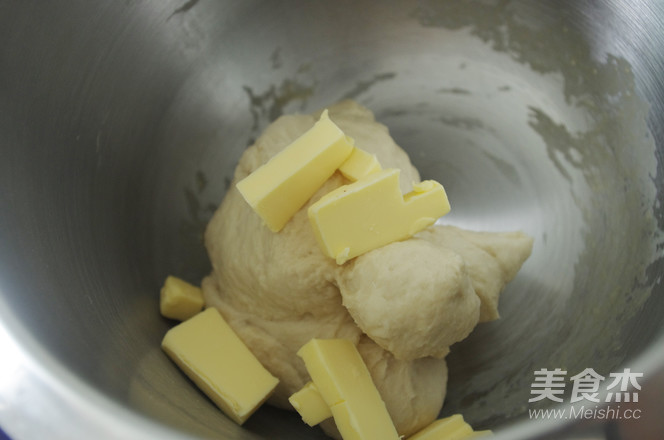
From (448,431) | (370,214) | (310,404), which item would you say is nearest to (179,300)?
(310,404)

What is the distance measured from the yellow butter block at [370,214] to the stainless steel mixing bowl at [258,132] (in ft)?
1.37

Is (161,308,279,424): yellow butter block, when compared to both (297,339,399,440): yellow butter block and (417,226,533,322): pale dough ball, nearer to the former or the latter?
(297,339,399,440): yellow butter block

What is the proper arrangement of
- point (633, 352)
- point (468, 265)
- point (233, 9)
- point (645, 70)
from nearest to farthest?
point (633, 352) < point (468, 265) < point (645, 70) < point (233, 9)

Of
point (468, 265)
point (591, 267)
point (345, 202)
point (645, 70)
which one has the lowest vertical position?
point (591, 267)

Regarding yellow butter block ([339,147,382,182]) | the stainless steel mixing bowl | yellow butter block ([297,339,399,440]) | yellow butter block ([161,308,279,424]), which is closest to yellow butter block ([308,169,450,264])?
yellow butter block ([339,147,382,182])

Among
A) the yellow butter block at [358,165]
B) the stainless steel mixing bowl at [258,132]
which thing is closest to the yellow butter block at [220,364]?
the stainless steel mixing bowl at [258,132]

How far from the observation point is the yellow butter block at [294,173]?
3.57ft

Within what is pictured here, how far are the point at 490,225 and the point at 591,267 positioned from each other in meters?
0.28

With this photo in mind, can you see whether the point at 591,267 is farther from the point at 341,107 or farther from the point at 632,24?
the point at 341,107

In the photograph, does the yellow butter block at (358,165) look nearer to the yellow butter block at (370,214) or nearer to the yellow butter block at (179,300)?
the yellow butter block at (370,214)

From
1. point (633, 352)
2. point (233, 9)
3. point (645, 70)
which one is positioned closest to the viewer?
point (633, 352)

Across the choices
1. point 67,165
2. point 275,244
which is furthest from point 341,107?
point 67,165

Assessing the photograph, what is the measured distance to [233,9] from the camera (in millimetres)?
1511

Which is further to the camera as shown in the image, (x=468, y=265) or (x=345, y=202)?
(x=468, y=265)
